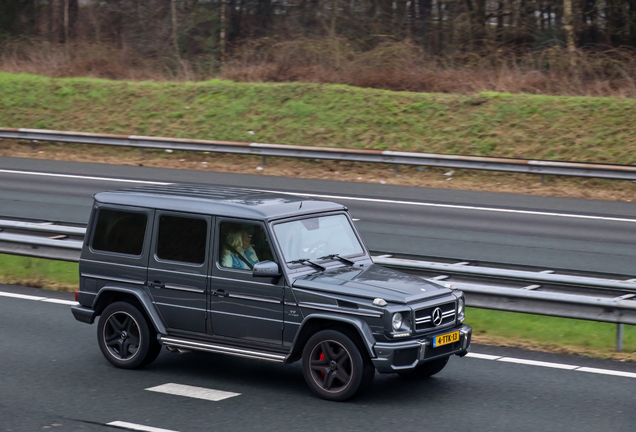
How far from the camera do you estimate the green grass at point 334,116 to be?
74.7ft

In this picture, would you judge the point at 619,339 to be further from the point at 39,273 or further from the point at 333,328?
the point at 39,273

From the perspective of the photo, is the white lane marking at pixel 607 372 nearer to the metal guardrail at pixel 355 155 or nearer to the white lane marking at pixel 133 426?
the white lane marking at pixel 133 426

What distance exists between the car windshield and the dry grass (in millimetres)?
19023

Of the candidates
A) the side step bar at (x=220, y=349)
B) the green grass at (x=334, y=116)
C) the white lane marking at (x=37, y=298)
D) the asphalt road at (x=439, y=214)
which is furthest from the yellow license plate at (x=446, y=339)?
the green grass at (x=334, y=116)

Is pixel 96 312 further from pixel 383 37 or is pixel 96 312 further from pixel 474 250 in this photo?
pixel 383 37

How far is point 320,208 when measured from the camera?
7879 millimetres

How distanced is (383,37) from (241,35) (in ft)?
25.6

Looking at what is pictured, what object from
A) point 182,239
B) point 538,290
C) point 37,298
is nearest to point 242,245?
point 182,239

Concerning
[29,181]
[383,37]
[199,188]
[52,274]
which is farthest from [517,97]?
[199,188]

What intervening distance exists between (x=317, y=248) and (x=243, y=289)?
2.55ft

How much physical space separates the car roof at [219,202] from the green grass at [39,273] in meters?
3.99

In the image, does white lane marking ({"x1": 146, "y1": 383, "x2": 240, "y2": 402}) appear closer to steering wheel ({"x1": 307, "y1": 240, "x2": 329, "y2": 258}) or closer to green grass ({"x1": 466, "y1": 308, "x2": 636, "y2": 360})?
steering wheel ({"x1": 307, "y1": 240, "x2": 329, "y2": 258})

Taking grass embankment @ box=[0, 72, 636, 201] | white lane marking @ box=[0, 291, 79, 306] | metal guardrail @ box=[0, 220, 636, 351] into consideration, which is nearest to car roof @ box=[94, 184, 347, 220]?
metal guardrail @ box=[0, 220, 636, 351]

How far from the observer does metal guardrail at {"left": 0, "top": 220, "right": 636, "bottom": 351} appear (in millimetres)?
8570
